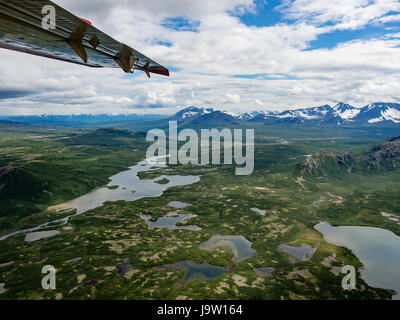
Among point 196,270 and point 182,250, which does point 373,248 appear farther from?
point 182,250

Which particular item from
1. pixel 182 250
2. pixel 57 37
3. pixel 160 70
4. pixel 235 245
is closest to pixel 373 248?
pixel 235 245

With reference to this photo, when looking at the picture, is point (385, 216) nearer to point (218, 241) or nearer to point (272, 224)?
point (272, 224)

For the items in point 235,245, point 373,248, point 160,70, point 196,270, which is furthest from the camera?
point 235,245

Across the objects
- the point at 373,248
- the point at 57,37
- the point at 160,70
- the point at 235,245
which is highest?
the point at 160,70

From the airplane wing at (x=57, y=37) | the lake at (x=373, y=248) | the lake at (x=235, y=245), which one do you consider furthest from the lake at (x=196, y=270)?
the airplane wing at (x=57, y=37)

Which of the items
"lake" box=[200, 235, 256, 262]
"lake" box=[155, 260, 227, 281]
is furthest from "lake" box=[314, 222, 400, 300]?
"lake" box=[155, 260, 227, 281]

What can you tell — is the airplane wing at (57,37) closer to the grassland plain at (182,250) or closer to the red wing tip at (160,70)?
the red wing tip at (160,70)

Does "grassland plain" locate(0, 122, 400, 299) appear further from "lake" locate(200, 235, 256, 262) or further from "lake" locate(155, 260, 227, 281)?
"lake" locate(200, 235, 256, 262)

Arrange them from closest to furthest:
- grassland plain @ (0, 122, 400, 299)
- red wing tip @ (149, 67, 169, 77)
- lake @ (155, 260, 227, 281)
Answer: red wing tip @ (149, 67, 169, 77), grassland plain @ (0, 122, 400, 299), lake @ (155, 260, 227, 281)
